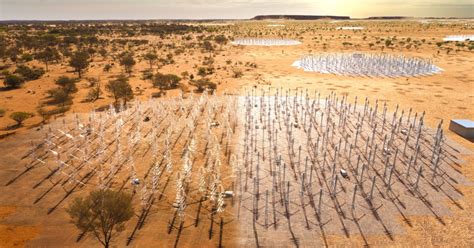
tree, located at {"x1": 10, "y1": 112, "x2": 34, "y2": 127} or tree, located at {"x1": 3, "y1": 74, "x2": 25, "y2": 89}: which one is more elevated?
tree, located at {"x1": 3, "y1": 74, "x2": 25, "y2": 89}

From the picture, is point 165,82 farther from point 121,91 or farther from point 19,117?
point 19,117

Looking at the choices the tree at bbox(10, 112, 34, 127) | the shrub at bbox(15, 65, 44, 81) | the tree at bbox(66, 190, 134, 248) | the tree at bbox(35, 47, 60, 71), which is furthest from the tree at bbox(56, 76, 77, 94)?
the tree at bbox(66, 190, 134, 248)

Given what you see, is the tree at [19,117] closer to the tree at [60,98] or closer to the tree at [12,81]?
the tree at [60,98]

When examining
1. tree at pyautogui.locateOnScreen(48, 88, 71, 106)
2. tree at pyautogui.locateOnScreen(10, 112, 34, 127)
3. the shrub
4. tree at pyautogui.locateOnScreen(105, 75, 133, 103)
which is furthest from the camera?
the shrub

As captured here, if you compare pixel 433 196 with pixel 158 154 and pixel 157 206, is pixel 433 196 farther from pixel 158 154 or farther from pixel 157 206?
pixel 158 154

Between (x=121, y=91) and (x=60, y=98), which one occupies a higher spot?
(x=121, y=91)

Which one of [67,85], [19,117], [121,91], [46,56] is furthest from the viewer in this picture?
[46,56]

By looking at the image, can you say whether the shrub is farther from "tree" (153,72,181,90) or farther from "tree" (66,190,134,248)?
"tree" (66,190,134,248)

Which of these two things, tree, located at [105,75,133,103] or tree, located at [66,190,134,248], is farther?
tree, located at [105,75,133,103]

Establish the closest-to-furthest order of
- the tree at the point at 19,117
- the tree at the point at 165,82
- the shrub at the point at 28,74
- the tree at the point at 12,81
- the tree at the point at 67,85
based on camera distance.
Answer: the tree at the point at 19,117
the tree at the point at 67,85
the tree at the point at 12,81
the tree at the point at 165,82
the shrub at the point at 28,74

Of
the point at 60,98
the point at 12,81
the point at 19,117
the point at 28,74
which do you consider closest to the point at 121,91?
the point at 60,98

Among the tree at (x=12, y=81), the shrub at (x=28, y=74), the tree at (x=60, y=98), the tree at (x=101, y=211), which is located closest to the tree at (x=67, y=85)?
the tree at (x=60, y=98)
